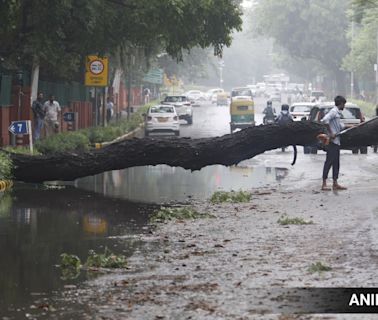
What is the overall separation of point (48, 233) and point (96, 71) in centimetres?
2538

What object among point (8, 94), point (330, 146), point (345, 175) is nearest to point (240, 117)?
point (8, 94)

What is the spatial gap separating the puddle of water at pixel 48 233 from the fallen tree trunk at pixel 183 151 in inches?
22.8

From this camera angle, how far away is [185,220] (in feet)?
51.2

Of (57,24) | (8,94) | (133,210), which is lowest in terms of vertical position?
(133,210)

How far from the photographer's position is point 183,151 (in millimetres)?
19906

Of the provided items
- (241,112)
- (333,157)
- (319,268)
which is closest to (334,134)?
(333,157)

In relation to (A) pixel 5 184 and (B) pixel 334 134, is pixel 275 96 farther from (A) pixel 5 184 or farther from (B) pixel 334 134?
(A) pixel 5 184

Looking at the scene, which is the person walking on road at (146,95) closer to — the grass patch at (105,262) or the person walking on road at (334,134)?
the person walking on road at (334,134)

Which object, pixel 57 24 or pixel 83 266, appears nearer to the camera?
pixel 83 266

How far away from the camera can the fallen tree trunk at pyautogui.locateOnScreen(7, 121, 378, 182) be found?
19969 millimetres

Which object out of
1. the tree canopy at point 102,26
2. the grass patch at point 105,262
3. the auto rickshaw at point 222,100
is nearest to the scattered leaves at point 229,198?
the grass patch at point 105,262

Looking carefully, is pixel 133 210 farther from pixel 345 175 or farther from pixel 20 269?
pixel 345 175

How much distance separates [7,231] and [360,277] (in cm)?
610

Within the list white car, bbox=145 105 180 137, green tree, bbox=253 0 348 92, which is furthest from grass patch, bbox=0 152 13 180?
green tree, bbox=253 0 348 92
